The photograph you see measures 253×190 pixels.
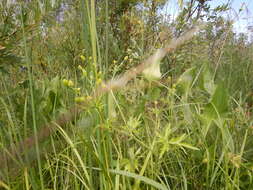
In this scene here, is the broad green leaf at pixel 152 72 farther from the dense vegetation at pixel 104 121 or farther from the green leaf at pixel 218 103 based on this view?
the green leaf at pixel 218 103

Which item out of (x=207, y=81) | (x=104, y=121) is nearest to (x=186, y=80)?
(x=207, y=81)

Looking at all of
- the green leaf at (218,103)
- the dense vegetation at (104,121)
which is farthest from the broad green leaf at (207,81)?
the green leaf at (218,103)

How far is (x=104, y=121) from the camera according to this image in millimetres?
532

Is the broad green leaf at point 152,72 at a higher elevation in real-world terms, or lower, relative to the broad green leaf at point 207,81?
higher

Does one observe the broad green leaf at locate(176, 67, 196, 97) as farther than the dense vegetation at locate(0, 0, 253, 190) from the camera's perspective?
Yes

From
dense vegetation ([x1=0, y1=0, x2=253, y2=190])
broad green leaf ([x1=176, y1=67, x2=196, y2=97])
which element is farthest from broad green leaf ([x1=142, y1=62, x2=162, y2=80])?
broad green leaf ([x1=176, y1=67, x2=196, y2=97])

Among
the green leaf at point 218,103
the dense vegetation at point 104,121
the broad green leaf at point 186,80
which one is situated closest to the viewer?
the dense vegetation at point 104,121

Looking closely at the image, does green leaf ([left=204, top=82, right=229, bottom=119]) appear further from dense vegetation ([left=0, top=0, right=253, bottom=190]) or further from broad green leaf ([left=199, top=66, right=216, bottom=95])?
broad green leaf ([left=199, top=66, right=216, bottom=95])

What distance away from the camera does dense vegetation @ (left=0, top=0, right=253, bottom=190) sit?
566 mm

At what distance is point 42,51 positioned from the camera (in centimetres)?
133

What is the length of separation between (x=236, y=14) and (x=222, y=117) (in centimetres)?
66

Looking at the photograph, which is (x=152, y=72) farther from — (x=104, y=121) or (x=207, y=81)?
(x=104, y=121)

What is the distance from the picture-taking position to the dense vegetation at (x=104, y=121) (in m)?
0.57

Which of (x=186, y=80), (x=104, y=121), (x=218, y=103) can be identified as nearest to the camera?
(x=104, y=121)
